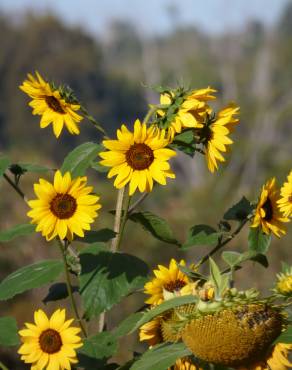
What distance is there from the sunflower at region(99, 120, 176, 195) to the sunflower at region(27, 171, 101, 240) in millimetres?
51

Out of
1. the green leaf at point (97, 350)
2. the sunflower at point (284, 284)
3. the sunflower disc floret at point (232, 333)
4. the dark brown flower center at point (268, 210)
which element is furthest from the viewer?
the dark brown flower center at point (268, 210)

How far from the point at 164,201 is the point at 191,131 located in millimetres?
16857

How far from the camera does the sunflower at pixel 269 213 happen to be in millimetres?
1241

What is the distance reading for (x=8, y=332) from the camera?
123cm

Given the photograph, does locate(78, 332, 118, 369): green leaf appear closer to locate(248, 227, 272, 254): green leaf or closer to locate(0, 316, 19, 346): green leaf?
locate(0, 316, 19, 346): green leaf

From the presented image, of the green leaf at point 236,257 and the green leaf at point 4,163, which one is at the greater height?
the green leaf at point 4,163

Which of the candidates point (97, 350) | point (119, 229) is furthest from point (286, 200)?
point (97, 350)

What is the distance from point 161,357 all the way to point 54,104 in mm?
488

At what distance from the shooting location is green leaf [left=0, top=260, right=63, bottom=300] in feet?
3.90

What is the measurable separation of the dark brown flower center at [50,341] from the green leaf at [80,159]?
0.24 meters

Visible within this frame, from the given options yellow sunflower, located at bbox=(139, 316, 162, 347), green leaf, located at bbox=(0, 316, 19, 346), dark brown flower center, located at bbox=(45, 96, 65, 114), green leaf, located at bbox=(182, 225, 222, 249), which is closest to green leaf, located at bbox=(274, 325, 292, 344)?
yellow sunflower, located at bbox=(139, 316, 162, 347)

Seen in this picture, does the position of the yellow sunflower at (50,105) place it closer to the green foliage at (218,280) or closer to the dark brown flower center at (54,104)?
the dark brown flower center at (54,104)

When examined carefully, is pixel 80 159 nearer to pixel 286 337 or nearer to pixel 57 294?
pixel 57 294

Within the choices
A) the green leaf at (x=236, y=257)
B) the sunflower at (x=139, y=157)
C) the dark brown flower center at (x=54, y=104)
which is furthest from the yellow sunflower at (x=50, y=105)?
the green leaf at (x=236, y=257)
